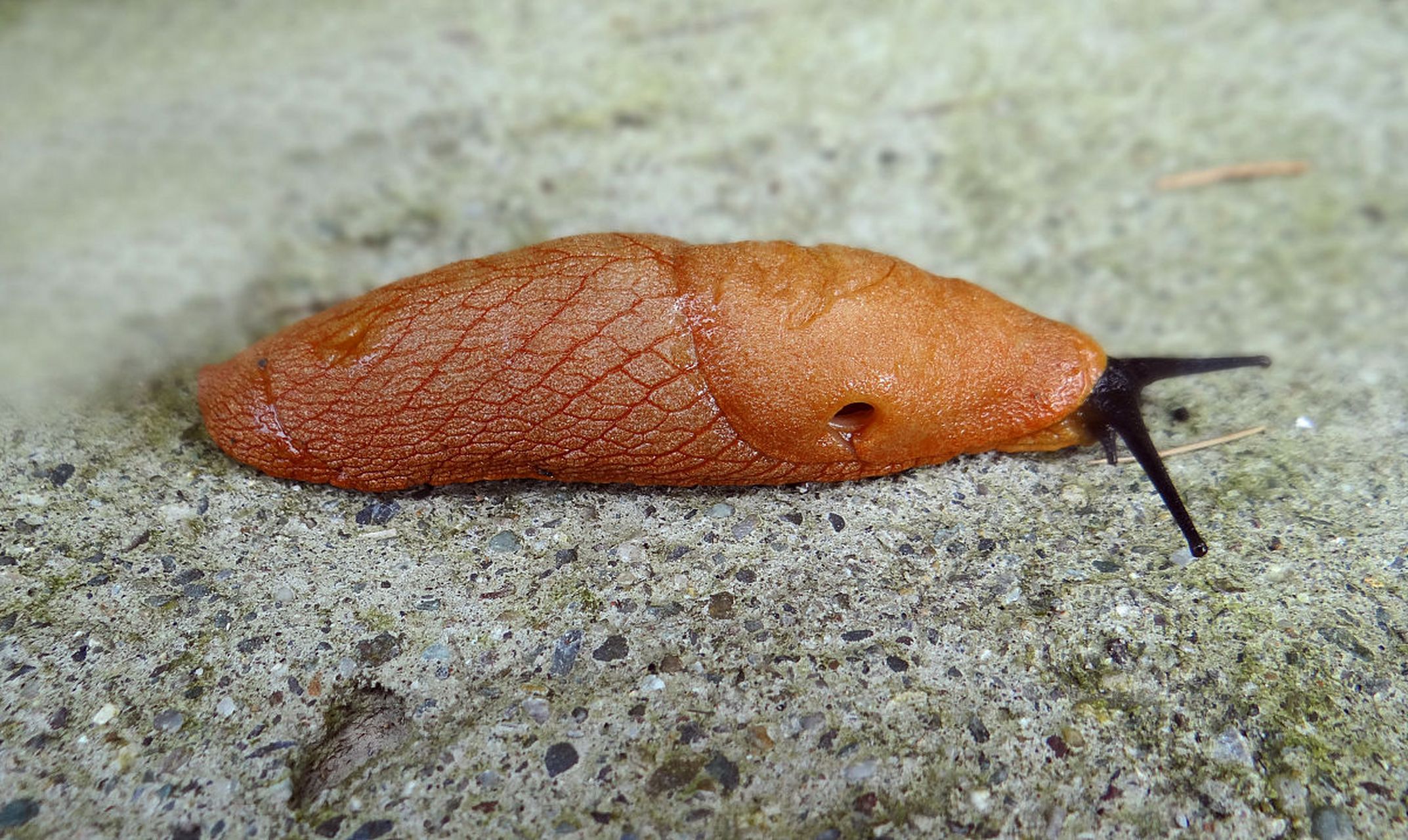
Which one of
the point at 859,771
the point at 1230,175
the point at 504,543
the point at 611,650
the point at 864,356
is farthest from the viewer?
the point at 1230,175

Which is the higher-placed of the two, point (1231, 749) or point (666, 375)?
point (666, 375)

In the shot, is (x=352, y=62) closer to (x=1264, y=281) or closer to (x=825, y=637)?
(x=825, y=637)

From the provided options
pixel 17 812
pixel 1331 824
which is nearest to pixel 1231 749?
pixel 1331 824

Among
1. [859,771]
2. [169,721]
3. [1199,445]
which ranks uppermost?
[169,721]

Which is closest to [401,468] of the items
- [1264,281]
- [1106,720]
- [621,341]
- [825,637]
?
[621,341]

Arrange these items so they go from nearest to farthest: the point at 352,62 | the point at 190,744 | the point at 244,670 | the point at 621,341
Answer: the point at 190,744, the point at 244,670, the point at 621,341, the point at 352,62

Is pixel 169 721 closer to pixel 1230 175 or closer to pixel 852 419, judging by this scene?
pixel 852 419
